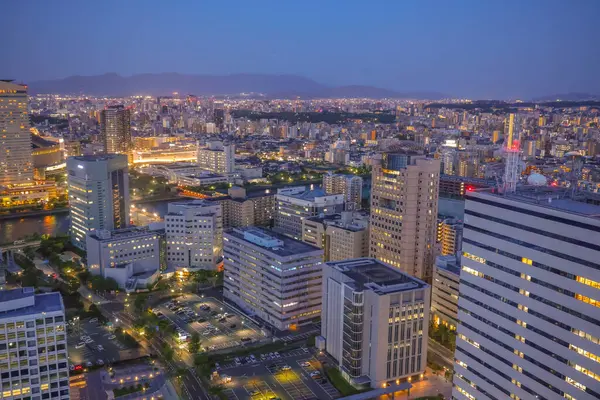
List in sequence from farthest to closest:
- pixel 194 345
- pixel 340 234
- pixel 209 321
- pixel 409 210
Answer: pixel 340 234 < pixel 409 210 < pixel 209 321 < pixel 194 345

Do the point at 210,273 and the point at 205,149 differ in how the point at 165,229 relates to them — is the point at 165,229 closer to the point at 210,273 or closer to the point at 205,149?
the point at 210,273

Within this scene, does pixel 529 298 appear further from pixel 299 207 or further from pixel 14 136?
pixel 14 136

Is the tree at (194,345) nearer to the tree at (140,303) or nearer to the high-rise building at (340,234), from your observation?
the tree at (140,303)

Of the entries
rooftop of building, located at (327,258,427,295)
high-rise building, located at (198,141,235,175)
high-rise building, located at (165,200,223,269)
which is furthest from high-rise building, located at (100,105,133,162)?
rooftop of building, located at (327,258,427,295)

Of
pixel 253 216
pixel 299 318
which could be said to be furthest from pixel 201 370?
pixel 253 216

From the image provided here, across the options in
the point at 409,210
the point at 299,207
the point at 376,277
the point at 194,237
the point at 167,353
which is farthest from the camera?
the point at 299,207

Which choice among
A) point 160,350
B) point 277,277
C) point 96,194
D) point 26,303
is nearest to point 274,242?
point 277,277

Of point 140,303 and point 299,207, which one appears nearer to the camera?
point 140,303
